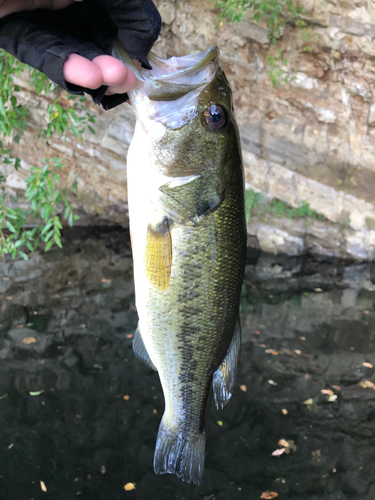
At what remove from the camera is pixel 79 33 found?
1.51m

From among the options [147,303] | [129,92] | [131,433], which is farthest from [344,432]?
[129,92]

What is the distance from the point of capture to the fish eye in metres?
1.53

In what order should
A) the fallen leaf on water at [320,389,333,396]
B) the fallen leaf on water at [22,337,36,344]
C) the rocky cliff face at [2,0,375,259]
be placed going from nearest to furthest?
the fallen leaf on water at [320,389,333,396], the fallen leaf on water at [22,337,36,344], the rocky cliff face at [2,0,375,259]

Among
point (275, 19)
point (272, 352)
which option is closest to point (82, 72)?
point (272, 352)

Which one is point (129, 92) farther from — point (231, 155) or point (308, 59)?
point (308, 59)

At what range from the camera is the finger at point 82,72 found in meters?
1.21

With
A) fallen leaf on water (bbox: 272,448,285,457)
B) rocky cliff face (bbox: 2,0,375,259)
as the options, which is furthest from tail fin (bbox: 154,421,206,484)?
rocky cliff face (bbox: 2,0,375,259)

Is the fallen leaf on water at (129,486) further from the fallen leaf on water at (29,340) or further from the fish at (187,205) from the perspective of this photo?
the fish at (187,205)

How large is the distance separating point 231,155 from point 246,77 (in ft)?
19.5

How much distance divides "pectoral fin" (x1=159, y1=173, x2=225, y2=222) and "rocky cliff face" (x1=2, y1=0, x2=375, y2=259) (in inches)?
210

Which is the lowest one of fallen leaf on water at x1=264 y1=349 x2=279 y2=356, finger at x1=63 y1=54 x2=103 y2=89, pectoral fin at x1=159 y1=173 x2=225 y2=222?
fallen leaf on water at x1=264 y1=349 x2=279 y2=356

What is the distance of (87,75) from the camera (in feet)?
3.96

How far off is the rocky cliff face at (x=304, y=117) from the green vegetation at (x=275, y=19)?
0.32 feet

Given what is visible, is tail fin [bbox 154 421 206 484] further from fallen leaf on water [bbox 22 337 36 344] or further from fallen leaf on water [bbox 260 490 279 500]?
fallen leaf on water [bbox 22 337 36 344]
